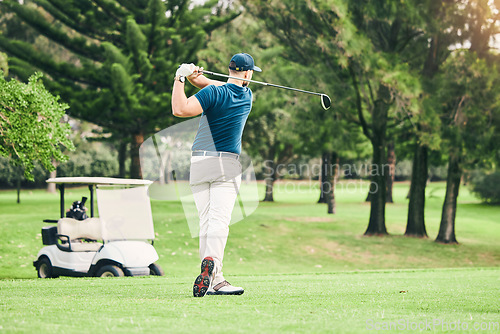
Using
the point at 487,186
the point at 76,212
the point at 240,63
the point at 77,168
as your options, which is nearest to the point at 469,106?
the point at 76,212

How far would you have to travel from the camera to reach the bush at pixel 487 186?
41781 mm

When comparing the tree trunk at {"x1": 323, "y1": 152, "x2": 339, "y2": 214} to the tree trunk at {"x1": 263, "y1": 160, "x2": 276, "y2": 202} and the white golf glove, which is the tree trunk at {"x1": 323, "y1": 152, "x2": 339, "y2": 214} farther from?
the white golf glove

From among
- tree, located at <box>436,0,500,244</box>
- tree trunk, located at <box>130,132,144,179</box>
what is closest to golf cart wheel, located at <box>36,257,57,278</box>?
tree, located at <box>436,0,500,244</box>

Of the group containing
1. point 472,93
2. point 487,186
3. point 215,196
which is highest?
point 472,93

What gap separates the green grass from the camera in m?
3.76

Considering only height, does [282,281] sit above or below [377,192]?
below

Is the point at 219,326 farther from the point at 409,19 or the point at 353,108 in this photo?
the point at 353,108

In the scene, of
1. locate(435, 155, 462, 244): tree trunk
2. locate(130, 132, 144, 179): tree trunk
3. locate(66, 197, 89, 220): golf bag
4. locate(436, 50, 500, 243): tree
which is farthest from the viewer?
locate(130, 132, 144, 179): tree trunk

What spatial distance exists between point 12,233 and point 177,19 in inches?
457

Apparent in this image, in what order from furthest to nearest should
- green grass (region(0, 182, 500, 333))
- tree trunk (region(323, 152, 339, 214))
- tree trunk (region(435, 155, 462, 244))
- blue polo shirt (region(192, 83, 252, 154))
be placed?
tree trunk (region(323, 152, 339, 214))
tree trunk (region(435, 155, 462, 244))
blue polo shirt (region(192, 83, 252, 154))
green grass (region(0, 182, 500, 333))

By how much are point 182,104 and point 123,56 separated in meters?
19.5

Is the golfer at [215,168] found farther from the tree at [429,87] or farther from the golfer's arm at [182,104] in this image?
the tree at [429,87]

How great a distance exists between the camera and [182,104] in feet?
15.4

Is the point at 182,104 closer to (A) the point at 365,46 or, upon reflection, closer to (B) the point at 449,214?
(A) the point at 365,46
